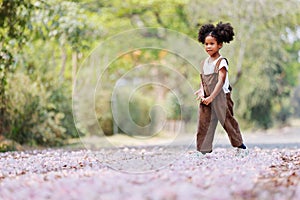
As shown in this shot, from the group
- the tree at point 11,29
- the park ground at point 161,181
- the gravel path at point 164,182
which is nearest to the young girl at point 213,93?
the park ground at point 161,181

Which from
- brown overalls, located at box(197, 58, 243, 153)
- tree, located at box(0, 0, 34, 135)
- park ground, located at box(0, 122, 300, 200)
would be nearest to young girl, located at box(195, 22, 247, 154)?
brown overalls, located at box(197, 58, 243, 153)

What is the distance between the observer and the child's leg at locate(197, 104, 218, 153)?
624cm

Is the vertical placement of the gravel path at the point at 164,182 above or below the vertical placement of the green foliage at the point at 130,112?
below

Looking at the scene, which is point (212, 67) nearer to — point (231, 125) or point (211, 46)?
point (211, 46)

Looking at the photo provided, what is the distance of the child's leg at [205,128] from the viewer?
6.24 m

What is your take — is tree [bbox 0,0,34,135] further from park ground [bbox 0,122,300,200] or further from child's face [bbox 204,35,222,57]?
child's face [bbox 204,35,222,57]

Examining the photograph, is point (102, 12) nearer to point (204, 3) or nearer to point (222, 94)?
point (204, 3)

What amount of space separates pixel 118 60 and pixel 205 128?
33.8 feet

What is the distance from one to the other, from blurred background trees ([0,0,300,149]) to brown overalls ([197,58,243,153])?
983mm

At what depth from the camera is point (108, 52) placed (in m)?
16.3

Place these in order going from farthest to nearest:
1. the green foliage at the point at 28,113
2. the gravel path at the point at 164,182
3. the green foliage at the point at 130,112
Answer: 1. the green foliage at the point at 130,112
2. the green foliage at the point at 28,113
3. the gravel path at the point at 164,182

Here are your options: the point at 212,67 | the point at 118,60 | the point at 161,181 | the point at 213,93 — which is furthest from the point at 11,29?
the point at 161,181

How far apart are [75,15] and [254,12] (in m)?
9.91

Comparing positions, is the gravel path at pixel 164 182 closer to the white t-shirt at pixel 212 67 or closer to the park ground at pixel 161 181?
the park ground at pixel 161 181
